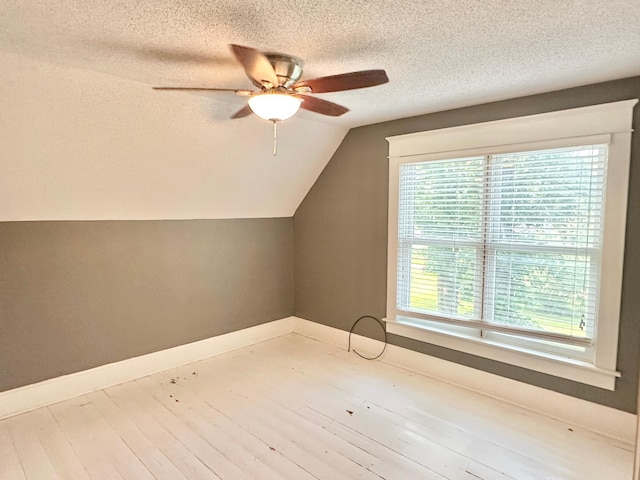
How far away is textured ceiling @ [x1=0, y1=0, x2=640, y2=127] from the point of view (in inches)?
61.8

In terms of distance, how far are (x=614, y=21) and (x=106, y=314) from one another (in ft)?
12.8

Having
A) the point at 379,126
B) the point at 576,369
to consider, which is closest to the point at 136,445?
the point at 576,369

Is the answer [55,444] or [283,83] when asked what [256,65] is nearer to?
[283,83]

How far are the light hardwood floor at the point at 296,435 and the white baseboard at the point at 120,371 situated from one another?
0.10 metres

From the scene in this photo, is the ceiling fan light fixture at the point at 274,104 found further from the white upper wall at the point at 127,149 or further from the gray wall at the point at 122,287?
the gray wall at the point at 122,287

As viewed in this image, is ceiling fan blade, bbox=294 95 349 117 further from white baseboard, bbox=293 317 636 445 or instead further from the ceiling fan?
white baseboard, bbox=293 317 636 445

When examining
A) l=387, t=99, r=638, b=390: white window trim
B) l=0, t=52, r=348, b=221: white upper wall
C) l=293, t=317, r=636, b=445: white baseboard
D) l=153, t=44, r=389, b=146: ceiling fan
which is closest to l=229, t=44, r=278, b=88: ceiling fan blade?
l=153, t=44, r=389, b=146: ceiling fan

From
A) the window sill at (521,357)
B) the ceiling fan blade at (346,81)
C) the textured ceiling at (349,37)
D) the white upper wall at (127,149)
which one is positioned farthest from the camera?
the window sill at (521,357)

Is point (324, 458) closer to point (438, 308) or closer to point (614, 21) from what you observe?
point (438, 308)

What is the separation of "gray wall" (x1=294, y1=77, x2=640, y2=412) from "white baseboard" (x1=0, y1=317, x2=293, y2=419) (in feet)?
2.67

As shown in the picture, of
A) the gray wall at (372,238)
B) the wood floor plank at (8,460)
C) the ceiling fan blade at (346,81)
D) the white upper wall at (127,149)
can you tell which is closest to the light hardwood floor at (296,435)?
the wood floor plank at (8,460)

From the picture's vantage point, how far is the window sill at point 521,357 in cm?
254

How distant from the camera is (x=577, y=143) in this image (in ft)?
8.29

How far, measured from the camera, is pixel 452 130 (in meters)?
3.13
